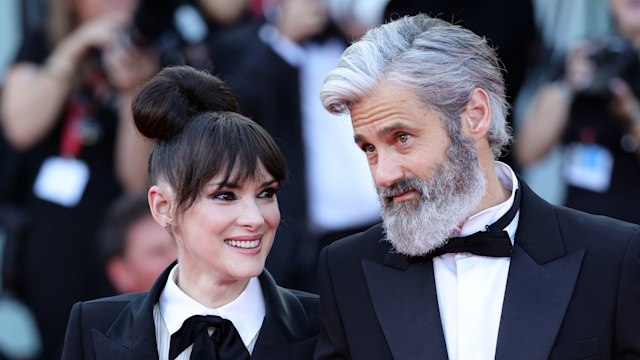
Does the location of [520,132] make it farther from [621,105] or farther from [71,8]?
[71,8]

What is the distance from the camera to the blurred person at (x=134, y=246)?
600 centimetres

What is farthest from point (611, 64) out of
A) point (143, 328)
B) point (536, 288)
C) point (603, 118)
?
point (143, 328)

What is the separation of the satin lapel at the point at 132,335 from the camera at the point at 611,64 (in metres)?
2.53

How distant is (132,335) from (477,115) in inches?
46.1

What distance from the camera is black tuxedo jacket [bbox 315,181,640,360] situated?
363cm

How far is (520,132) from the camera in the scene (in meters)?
6.39

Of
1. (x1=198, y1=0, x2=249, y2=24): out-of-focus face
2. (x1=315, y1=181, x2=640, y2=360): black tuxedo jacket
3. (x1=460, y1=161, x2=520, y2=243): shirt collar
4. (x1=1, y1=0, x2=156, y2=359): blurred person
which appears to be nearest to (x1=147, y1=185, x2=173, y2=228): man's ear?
(x1=315, y1=181, x2=640, y2=360): black tuxedo jacket

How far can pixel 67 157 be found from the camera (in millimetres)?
6566

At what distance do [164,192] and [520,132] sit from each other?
269cm

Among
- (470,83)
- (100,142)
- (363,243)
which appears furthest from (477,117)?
(100,142)

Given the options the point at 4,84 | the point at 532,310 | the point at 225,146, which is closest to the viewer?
the point at 532,310

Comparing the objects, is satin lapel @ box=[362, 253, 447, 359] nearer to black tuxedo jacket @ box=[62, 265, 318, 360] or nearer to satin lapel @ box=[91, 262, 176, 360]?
black tuxedo jacket @ box=[62, 265, 318, 360]

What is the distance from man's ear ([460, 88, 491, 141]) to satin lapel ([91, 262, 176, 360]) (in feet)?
3.40

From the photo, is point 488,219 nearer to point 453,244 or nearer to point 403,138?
point 453,244
